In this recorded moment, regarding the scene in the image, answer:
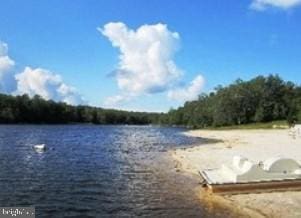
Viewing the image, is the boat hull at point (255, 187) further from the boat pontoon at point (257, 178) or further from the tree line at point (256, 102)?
the tree line at point (256, 102)

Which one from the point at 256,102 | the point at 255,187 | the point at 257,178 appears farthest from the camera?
the point at 256,102

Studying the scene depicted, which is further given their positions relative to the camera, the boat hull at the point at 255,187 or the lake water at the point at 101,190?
the boat hull at the point at 255,187

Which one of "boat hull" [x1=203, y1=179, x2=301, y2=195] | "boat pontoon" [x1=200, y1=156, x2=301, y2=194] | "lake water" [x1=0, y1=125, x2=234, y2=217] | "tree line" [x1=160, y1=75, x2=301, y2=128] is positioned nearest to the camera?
"lake water" [x1=0, y1=125, x2=234, y2=217]

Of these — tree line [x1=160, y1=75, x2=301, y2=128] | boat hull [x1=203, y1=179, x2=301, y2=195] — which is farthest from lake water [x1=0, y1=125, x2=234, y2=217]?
tree line [x1=160, y1=75, x2=301, y2=128]

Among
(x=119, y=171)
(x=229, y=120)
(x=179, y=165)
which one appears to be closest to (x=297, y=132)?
(x=179, y=165)

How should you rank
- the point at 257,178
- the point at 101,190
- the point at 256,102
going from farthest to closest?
the point at 256,102 < the point at 101,190 < the point at 257,178

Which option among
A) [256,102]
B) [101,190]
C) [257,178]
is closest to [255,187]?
[257,178]

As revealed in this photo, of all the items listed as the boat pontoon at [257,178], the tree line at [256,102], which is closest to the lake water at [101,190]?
the boat pontoon at [257,178]

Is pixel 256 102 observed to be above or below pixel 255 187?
above

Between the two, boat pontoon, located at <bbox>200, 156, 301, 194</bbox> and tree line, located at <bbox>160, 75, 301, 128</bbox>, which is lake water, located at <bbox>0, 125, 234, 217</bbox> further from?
tree line, located at <bbox>160, 75, 301, 128</bbox>

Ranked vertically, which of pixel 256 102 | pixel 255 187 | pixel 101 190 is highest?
pixel 256 102

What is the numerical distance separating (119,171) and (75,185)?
8.37 m

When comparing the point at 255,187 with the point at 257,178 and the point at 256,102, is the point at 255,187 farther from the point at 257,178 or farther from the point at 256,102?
the point at 256,102

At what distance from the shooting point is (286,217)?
2153 centimetres
